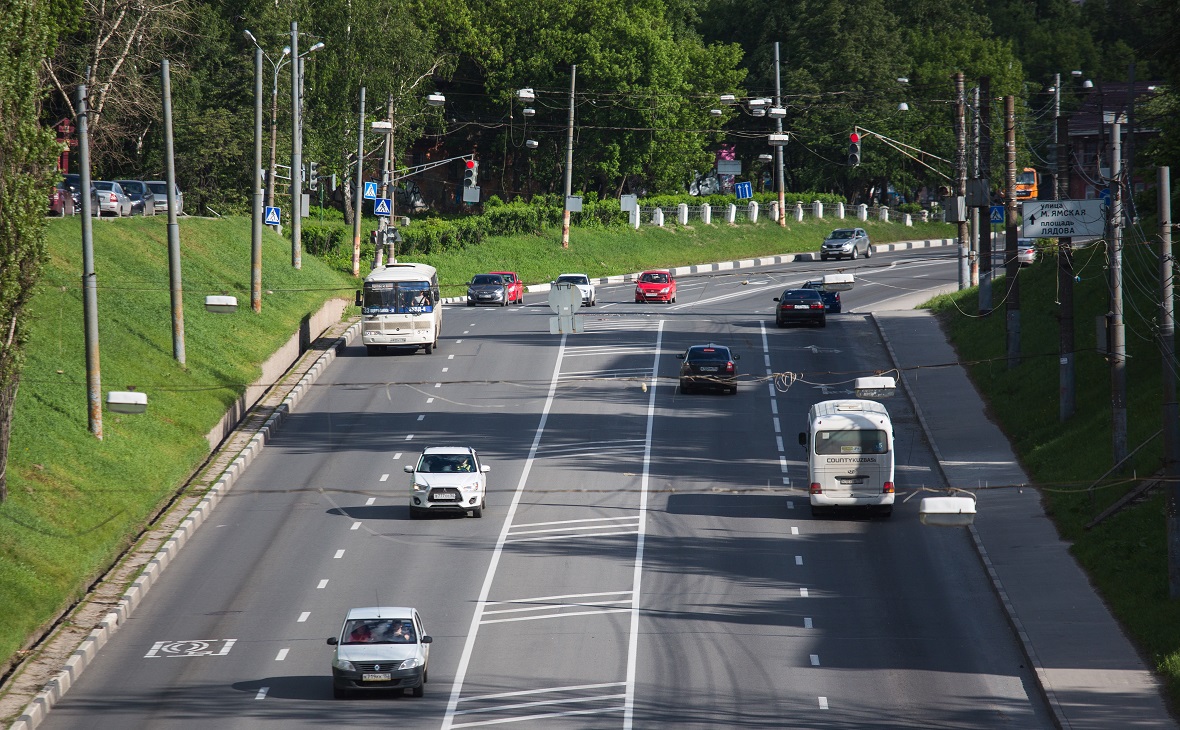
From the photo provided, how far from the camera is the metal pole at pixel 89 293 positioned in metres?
34.4

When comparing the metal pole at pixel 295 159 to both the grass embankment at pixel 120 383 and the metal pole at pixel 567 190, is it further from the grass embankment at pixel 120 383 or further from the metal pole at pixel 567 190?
the metal pole at pixel 567 190

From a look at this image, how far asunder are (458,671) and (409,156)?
79.7 m

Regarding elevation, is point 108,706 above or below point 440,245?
below

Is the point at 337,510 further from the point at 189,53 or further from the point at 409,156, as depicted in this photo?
the point at 409,156

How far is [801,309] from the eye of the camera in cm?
5700

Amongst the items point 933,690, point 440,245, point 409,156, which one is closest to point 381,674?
point 933,690

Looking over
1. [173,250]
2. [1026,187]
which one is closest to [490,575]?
[173,250]

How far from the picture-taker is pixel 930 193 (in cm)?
13200

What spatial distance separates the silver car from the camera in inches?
2263

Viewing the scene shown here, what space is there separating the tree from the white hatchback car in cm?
923

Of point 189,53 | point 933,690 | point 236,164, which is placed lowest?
point 933,690

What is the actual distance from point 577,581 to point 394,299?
79.1 ft

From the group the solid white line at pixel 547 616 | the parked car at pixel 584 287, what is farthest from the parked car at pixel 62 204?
the solid white line at pixel 547 616

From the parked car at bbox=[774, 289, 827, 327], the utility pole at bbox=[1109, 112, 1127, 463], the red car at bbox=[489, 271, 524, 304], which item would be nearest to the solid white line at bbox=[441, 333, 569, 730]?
the parked car at bbox=[774, 289, 827, 327]
